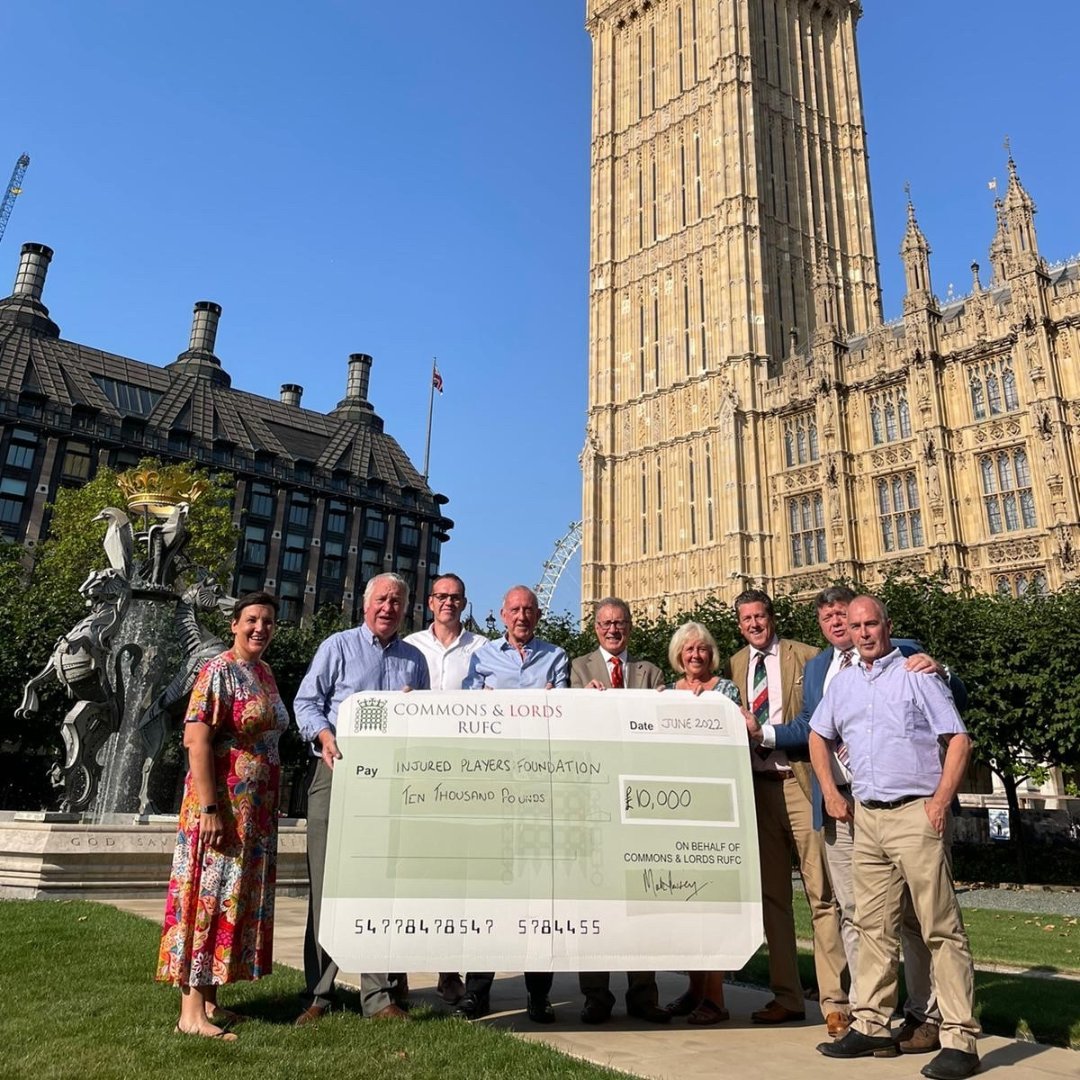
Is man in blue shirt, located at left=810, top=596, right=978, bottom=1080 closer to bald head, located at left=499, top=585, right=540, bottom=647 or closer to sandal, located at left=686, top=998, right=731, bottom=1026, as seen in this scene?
sandal, located at left=686, top=998, right=731, bottom=1026

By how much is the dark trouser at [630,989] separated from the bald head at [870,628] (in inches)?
88.7

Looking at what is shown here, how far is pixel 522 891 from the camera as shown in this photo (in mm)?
4434

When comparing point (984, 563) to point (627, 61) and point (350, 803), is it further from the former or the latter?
point (627, 61)

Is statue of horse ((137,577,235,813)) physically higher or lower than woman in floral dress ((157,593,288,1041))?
higher

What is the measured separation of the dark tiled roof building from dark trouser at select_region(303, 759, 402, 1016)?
53.2 metres

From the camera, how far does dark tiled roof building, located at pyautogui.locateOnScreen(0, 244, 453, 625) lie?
57.9m

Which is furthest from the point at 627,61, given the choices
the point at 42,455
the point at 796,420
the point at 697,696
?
the point at 697,696

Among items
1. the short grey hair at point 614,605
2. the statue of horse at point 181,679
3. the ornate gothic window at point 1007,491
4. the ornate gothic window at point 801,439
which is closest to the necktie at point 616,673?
the short grey hair at point 614,605

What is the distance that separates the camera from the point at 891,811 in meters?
4.40

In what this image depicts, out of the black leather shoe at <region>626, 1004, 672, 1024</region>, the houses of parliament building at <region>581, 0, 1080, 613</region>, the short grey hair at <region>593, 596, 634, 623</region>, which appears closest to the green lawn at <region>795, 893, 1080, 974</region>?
the black leather shoe at <region>626, 1004, 672, 1024</region>

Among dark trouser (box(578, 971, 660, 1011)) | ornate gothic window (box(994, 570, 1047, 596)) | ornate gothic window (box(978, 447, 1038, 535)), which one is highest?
ornate gothic window (box(978, 447, 1038, 535))

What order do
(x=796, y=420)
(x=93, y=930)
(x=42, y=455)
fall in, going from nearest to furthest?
(x=93, y=930), (x=796, y=420), (x=42, y=455)

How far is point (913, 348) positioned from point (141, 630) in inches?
1450

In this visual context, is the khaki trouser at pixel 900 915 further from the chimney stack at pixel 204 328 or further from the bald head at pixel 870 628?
the chimney stack at pixel 204 328
